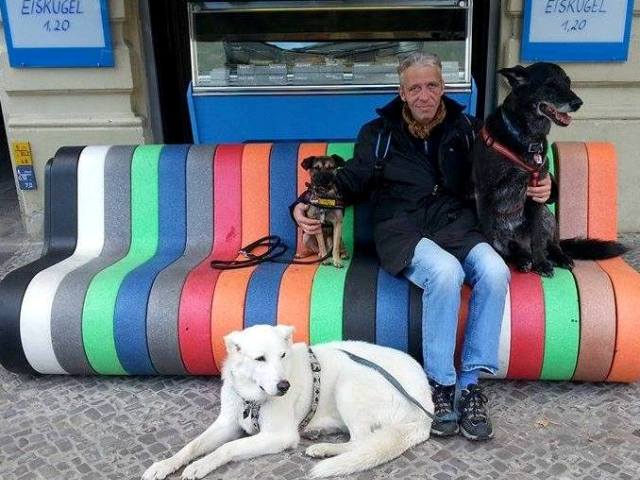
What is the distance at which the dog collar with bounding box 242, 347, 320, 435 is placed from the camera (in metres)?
2.81

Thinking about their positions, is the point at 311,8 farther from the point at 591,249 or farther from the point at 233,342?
the point at 233,342

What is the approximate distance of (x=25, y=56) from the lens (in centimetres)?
526

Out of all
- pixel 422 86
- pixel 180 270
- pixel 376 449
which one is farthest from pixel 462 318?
pixel 180 270

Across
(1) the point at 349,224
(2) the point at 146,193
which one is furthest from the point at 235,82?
(1) the point at 349,224

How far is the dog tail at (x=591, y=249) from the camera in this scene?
141 inches

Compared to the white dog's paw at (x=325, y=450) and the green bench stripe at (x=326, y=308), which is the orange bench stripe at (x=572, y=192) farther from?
the white dog's paw at (x=325, y=450)

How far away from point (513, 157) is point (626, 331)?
1.01 m

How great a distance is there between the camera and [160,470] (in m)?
2.70

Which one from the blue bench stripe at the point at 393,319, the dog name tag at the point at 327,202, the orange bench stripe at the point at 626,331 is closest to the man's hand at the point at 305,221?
the dog name tag at the point at 327,202

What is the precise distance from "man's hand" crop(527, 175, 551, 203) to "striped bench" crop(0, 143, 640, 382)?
0.41 metres

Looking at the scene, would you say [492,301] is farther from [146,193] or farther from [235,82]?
[235,82]

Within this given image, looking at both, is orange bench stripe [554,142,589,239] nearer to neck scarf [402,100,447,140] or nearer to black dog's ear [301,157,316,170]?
neck scarf [402,100,447,140]

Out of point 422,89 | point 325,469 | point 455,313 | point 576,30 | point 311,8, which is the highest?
point 311,8

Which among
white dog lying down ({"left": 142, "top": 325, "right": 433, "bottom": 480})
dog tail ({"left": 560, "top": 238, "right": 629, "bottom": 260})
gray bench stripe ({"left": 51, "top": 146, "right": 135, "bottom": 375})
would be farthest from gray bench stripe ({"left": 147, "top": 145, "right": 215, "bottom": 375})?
dog tail ({"left": 560, "top": 238, "right": 629, "bottom": 260})
